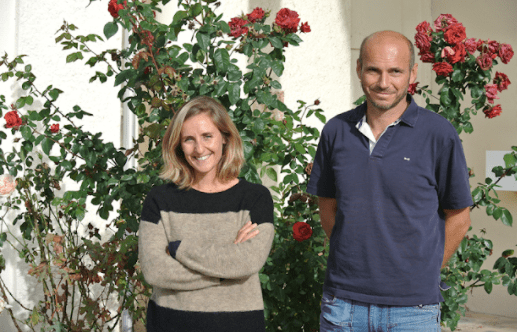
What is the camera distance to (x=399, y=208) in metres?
1.44

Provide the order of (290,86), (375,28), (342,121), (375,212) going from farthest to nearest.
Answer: (375,28), (290,86), (342,121), (375,212)

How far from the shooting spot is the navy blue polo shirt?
4.71 feet

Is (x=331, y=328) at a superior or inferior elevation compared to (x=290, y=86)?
inferior

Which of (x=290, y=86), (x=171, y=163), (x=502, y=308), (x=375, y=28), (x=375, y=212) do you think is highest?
(x=375, y=28)

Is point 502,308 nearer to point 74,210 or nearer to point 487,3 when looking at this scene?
point 487,3

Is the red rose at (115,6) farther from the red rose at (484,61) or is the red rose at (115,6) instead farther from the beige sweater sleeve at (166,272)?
the red rose at (484,61)

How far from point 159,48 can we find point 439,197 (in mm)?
1269

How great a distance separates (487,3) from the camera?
4.51 meters

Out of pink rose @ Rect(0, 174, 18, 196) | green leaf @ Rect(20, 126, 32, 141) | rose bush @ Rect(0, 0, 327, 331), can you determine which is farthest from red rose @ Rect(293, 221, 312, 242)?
pink rose @ Rect(0, 174, 18, 196)

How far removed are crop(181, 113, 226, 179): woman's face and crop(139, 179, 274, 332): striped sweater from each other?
10cm

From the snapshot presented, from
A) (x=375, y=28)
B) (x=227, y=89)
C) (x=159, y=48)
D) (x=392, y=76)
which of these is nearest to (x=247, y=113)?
(x=227, y=89)

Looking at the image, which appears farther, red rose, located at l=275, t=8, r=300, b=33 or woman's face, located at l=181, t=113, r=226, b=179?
red rose, located at l=275, t=8, r=300, b=33

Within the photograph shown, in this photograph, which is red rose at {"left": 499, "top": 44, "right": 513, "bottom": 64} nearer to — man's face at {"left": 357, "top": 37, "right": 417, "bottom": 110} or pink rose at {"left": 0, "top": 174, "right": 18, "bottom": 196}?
man's face at {"left": 357, "top": 37, "right": 417, "bottom": 110}

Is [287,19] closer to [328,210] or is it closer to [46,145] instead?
[328,210]
